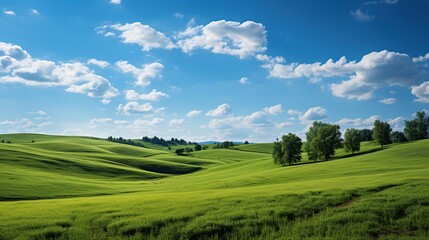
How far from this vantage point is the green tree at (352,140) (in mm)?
91050

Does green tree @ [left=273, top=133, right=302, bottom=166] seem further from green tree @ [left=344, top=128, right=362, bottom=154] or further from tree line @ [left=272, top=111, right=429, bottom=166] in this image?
green tree @ [left=344, top=128, right=362, bottom=154]

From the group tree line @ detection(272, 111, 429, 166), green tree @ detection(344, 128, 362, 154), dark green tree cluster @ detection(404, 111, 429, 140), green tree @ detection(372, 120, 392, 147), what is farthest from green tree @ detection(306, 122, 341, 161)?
Answer: dark green tree cluster @ detection(404, 111, 429, 140)

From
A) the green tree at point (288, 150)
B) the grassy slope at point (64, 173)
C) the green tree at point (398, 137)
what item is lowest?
the grassy slope at point (64, 173)

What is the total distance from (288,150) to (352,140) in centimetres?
1885

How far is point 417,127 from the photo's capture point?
114 m

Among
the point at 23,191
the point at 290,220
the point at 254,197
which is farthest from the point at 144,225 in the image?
the point at 23,191

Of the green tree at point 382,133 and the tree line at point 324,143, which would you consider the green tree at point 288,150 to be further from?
the green tree at point 382,133

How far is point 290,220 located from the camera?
1633 cm

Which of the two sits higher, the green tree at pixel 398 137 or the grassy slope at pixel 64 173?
the green tree at pixel 398 137

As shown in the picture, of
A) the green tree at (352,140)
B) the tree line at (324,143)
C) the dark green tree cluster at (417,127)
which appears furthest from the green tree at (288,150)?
the dark green tree cluster at (417,127)

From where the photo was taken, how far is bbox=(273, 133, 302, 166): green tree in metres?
87.6

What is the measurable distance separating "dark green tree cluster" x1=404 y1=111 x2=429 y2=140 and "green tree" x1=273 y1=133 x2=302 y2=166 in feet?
166

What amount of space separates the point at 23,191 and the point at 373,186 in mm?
47552

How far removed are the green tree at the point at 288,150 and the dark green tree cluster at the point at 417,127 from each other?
5051 cm
